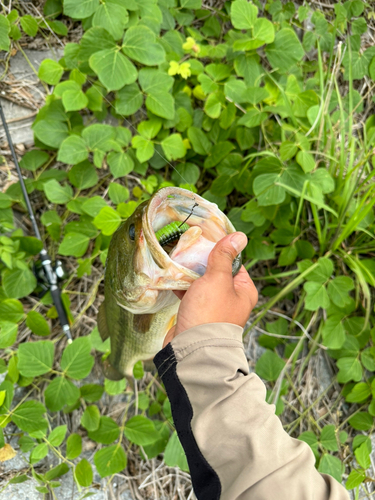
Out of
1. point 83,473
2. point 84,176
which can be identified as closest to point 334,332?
point 83,473

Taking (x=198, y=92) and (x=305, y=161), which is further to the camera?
(x=198, y=92)

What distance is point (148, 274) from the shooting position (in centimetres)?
125

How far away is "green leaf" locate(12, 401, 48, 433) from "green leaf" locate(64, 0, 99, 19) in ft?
6.55

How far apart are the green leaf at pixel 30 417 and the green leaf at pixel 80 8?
6.55 ft

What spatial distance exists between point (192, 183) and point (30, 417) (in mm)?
1485

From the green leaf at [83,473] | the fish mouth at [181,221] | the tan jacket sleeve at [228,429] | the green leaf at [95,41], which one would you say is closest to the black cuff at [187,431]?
the tan jacket sleeve at [228,429]

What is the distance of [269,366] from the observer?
88.7 inches

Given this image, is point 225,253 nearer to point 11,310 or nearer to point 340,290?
point 340,290

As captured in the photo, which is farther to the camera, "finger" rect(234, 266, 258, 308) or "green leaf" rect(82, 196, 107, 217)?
"green leaf" rect(82, 196, 107, 217)

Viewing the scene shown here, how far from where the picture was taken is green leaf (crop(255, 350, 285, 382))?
2242 millimetres

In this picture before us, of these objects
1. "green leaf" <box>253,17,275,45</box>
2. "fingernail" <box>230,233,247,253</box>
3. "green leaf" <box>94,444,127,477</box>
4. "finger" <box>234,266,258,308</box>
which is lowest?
"green leaf" <box>94,444,127,477</box>

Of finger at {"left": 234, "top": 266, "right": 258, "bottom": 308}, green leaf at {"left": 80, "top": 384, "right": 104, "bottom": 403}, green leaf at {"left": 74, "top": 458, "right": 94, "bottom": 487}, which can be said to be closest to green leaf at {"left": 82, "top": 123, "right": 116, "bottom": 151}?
finger at {"left": 234, "top": 266, "right": 258, "bottom": 308}

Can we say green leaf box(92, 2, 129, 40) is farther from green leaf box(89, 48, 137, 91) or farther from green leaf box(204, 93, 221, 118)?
green leaf box(204, 93, 221, 118)

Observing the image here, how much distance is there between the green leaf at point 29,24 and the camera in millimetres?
2223
